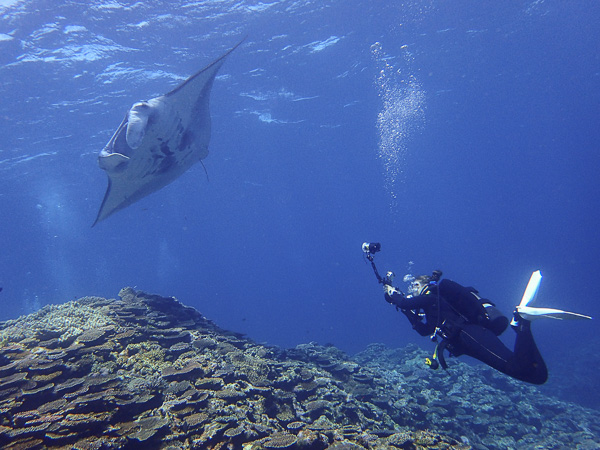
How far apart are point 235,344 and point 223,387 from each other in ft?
8.05

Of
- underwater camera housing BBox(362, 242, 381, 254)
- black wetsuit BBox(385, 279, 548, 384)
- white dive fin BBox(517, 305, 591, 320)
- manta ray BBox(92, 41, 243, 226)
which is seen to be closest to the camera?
white dive fin BBox(517, 305, 591, 320)

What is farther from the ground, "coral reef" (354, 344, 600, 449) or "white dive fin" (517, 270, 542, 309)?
"white dive fin" (517, 270, 542, 309)

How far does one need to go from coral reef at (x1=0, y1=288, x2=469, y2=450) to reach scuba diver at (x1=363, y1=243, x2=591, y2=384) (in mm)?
1502

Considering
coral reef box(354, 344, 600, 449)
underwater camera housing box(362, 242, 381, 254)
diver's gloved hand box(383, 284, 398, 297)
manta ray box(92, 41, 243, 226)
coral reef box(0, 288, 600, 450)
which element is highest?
manta ray box(92, 41, 243, 226)

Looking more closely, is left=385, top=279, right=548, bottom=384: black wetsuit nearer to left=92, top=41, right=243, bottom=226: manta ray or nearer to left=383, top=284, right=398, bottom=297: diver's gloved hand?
left=383, top=284, right=398, bottom=297: diver's gloved hand

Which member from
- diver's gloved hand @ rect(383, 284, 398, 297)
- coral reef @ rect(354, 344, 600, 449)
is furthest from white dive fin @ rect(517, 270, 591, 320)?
coral reef @ rect(354, 344, 600, 449)

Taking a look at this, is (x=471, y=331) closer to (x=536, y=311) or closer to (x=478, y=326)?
(x=478, y=326)

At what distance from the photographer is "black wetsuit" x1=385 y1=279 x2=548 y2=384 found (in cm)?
512

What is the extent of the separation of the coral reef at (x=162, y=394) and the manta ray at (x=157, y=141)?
2490mm

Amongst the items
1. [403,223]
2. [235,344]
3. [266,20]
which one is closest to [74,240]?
[266,20]

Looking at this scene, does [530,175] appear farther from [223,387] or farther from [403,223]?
[223,387]

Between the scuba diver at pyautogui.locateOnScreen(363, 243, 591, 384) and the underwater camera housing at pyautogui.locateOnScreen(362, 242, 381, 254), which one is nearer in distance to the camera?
the scuba diver at pyautogui.locateOnScreen(363, 243, 591, 384)

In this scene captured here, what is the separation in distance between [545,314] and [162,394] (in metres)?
5.84

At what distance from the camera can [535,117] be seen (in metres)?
44.9
